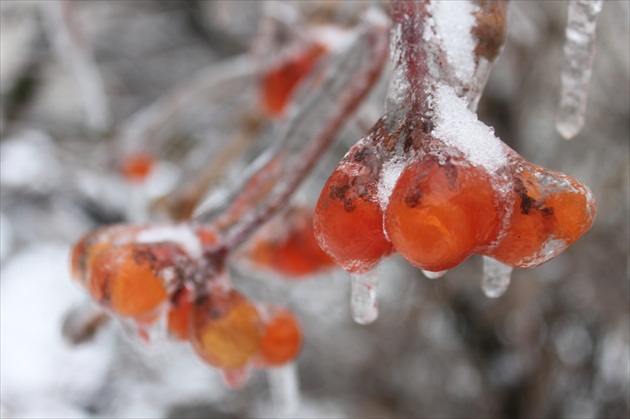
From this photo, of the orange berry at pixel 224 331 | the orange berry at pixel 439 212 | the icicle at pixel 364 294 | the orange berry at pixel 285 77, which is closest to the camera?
the orange berry at pixel 439 212

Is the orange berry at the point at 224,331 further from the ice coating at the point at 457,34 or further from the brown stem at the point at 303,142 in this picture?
the ice coating at the point at 457,34

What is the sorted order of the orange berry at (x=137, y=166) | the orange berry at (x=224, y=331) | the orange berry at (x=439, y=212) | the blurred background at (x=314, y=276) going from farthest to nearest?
the orange berry at (x=137, y=166) < the blurred background at (x=314, y=276) < the orange berry at (x=224, y=331) < the orange berry at (x=439, y=212)

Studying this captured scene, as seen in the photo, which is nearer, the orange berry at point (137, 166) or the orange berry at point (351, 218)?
the orange berry at point (351, 218)

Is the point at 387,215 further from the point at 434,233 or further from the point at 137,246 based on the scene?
the point at 137,246

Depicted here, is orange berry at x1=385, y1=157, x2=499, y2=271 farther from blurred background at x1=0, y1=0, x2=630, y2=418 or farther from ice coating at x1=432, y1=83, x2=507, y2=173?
blurred background at x1=0, y1=0, x2=630, y2=418

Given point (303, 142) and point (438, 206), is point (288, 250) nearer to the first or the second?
point (303, 142)

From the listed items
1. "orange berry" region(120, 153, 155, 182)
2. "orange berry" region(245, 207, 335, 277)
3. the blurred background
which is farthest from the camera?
"orange berry" region(120, 153, 155, 182)

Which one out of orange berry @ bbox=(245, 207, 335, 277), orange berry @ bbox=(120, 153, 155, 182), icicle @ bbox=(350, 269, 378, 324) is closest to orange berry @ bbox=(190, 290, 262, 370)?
icicle @ bbox=(350, 269, 378, 324)

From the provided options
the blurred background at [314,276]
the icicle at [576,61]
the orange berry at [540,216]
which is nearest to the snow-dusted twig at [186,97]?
the blurred background at [314,276]
